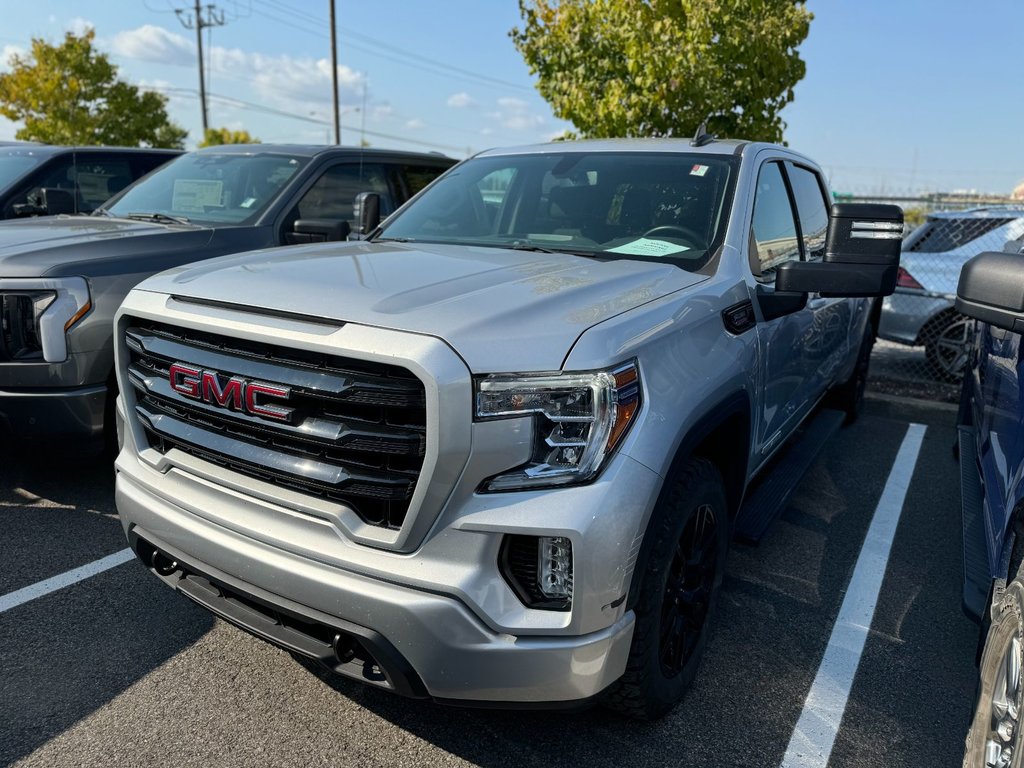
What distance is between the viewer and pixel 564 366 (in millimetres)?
1945

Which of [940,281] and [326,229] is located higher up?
[326,229]

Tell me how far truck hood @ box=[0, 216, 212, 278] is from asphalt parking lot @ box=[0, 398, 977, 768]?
1251 mm

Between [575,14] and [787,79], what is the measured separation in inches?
89.8

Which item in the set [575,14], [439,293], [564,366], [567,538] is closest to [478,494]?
[567,538]

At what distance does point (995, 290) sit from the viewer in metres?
1.96

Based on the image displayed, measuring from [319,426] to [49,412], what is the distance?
2.25 m

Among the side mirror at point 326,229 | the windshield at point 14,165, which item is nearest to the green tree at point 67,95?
the windshield at point 14,165

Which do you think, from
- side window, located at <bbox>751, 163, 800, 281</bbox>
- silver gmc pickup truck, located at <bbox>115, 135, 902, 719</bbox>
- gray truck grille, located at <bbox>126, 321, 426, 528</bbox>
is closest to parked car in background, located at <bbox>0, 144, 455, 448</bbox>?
silver gmc pickup truck, located at <bbox>115, 135, 902, 719</bbox>

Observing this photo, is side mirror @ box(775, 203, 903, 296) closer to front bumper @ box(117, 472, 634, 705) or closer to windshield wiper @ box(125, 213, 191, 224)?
front bumper @ box(117, 472, 634, 705)

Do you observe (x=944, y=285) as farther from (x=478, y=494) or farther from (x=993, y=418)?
(x=478, y=494)

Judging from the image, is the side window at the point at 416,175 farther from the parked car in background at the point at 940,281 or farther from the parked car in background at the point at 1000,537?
the parked car in background at the point at 940,281

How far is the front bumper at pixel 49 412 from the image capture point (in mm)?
3600

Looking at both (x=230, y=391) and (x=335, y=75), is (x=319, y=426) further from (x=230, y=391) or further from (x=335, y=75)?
(x=335, y=75)

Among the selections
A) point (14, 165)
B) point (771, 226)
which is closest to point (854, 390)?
point (771, 226)
